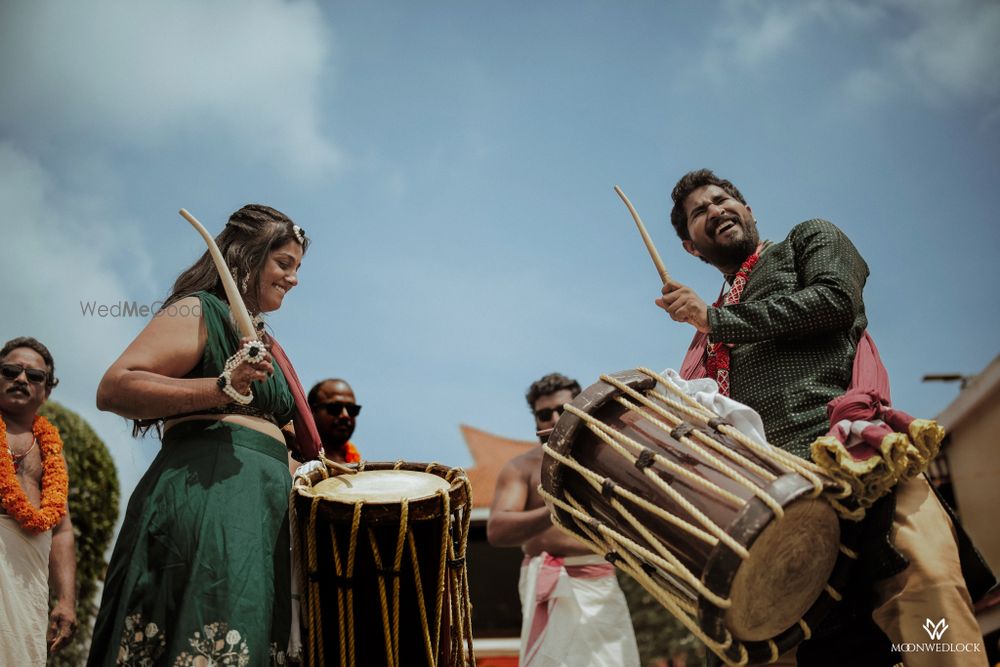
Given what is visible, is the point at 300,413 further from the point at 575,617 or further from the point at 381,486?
the point at 575,617

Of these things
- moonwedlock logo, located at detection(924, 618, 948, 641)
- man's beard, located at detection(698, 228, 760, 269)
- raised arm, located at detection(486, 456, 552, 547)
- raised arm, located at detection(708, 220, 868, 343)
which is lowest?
moonwedlock logo, located at detection(924, 618, 948, 641)

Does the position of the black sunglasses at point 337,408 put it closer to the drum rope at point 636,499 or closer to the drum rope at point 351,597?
the drum rope at point 351,597

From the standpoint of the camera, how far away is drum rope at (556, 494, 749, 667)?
2.23 metres

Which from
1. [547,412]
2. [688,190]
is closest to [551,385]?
[547,412]

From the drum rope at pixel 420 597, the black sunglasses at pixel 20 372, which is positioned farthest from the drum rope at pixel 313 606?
the black sunglasses at pixel 20 372

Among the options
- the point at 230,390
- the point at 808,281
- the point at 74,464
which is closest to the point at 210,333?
the point at 230,390

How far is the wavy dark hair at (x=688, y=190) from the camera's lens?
334cm

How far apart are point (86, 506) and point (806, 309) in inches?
305

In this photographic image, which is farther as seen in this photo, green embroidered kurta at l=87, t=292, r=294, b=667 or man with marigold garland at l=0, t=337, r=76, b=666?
man with marigold garland at l=0, t=337, r=76, b=666

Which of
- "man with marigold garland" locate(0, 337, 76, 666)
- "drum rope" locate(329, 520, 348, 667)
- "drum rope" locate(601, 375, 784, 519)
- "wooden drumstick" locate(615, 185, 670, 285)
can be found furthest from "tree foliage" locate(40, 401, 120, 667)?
"drum rope" locate(601, 375, 784, 519)

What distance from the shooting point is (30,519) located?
163 inches

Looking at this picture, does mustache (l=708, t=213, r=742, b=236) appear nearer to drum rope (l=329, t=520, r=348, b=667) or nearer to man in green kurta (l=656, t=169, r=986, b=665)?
man in green kurta (l=656, t=169, r=986, b=665)

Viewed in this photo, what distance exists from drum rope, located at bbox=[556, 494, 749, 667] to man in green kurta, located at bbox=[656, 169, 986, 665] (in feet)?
1.58

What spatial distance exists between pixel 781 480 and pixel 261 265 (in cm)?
182
